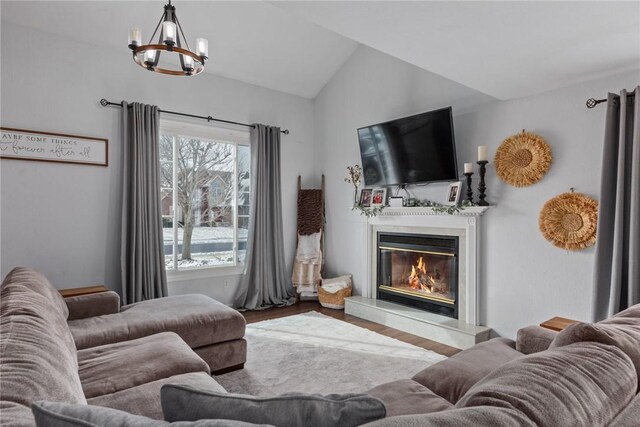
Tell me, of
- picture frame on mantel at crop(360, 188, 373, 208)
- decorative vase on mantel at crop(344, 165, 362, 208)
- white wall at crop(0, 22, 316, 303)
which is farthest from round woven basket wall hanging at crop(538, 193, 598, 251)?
white wall at crop(0, 22, 316, 303)

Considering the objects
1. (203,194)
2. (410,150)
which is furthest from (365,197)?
(203,194)

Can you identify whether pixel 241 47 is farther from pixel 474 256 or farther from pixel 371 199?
pixel 474 256

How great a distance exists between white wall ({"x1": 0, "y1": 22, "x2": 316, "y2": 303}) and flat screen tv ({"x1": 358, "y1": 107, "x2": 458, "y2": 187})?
2.26 m

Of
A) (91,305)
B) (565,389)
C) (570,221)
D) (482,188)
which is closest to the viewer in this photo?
(565,389)

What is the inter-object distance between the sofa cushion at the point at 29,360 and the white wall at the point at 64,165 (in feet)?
6.42

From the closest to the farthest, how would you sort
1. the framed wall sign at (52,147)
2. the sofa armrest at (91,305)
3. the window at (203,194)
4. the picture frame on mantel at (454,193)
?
1. the sofa armrest at (91,305)
2. the framed wall sign at (52,147)
3. the picture frame on mantel at (454,193)
4. the window at (203,194)

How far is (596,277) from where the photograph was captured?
2.69m

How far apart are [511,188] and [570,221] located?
558 millimetres

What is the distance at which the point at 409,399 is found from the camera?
4.99 feet

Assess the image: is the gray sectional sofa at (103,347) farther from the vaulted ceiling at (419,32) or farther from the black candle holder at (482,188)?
the black candle holder at (482,188)

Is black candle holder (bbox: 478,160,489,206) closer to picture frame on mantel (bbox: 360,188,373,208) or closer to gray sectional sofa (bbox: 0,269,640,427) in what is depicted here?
picture frame on mantel (bbox: 360,188,373,208)

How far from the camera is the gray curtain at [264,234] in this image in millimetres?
4699

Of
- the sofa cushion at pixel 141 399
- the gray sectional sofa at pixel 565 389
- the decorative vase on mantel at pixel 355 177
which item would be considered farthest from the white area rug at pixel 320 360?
the gray sectional sofa at pixel 565 389

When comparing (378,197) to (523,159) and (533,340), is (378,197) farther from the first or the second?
(533,340)
